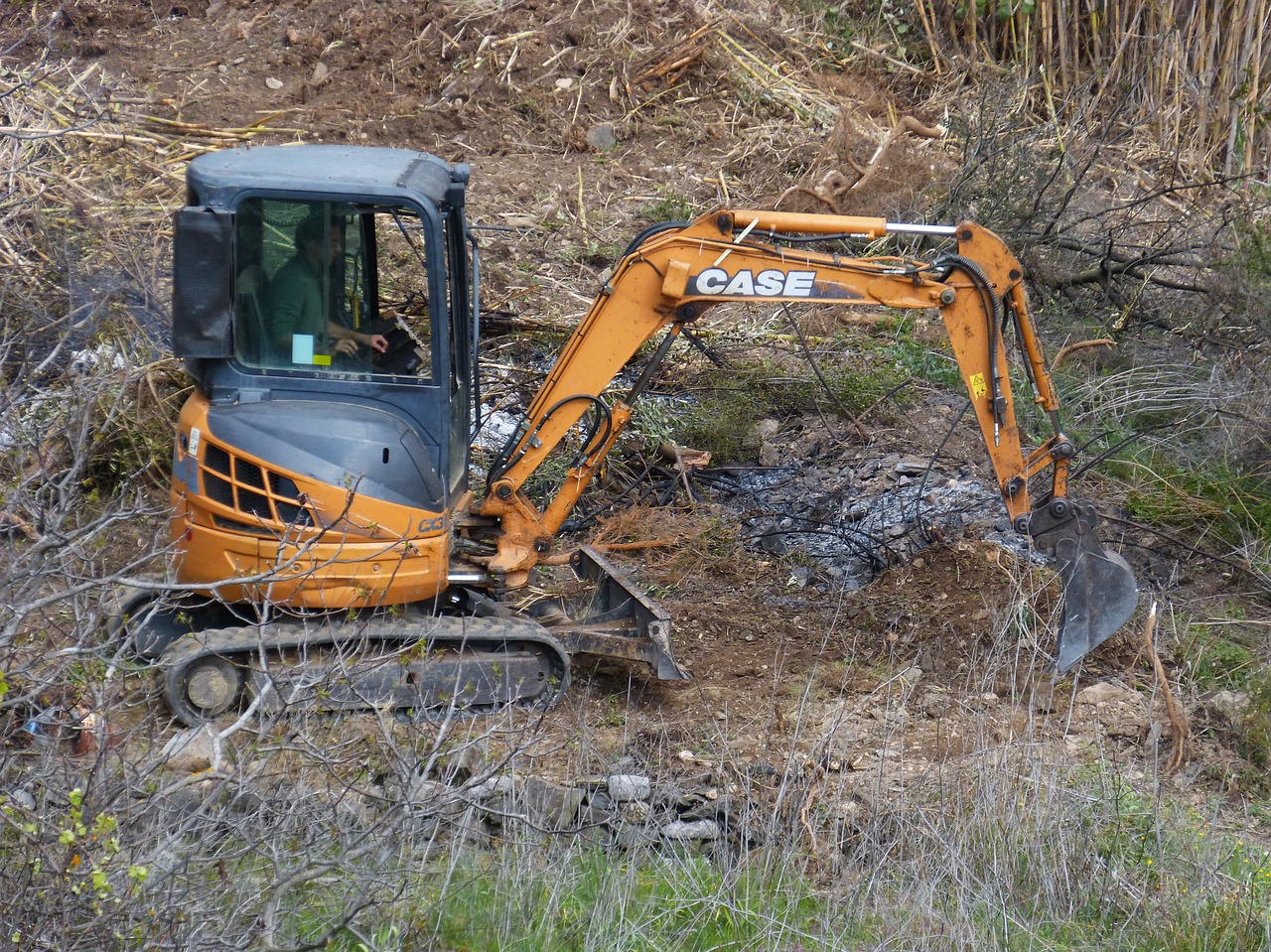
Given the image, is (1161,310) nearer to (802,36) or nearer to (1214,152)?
(1214,152)

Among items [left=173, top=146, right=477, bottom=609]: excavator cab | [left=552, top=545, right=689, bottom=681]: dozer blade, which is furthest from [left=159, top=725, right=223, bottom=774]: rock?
[left=552, top=545, right=689, bottom=681]: dozer blade

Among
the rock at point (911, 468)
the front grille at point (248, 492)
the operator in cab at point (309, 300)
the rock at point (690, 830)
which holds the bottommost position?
the rock at point (911, 468)

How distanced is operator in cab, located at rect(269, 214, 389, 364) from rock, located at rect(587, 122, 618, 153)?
282 inches

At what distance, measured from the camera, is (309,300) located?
5082mm

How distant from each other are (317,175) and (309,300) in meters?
0.51

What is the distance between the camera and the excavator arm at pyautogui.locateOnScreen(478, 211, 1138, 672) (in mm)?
5312

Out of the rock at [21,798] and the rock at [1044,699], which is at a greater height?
the rock at [21,798]

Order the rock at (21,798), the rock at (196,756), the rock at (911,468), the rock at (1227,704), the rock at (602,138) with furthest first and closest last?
the rock at (602,138)
the rock at (911,468)
the rock at (1227,704)
the rock at (196,756)
the rock at (21,798)

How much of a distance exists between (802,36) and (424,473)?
31.7ft

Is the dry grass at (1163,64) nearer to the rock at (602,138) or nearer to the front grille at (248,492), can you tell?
the rock at (602,138)

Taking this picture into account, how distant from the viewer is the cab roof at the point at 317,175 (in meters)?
4.90

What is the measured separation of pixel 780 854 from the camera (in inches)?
157

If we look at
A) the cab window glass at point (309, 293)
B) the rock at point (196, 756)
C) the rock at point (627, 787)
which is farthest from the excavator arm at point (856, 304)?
the rock at point (196, 756)

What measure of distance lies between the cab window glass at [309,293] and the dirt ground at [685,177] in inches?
75.7
